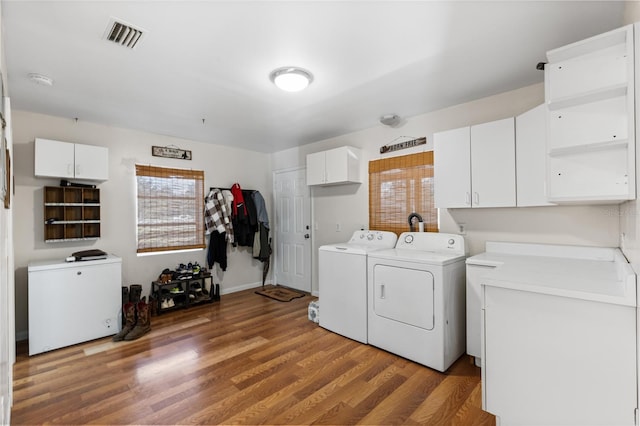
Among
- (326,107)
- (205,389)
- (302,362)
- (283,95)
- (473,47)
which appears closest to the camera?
(473,47)

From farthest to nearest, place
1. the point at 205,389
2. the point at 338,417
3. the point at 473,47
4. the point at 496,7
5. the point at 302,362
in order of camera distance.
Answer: the point at 302,362, the point at 205,389, the point at 473,47, the point at 338,417, the point at 496,7

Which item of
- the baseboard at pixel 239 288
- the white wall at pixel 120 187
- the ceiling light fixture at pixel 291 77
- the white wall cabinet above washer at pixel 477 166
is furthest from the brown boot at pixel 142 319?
the white wall cabinet above washer at pixel 477 166

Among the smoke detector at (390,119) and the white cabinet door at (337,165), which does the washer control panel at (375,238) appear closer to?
the white cabinet door at (337,165)

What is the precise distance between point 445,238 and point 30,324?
3.93 meters

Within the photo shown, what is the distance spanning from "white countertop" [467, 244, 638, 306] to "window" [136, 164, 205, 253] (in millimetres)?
3611

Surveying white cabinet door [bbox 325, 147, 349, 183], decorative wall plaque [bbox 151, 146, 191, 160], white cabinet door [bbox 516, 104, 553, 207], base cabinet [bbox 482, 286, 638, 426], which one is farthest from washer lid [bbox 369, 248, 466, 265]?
decorative wall plaque [bbox 151, 146, 191, 160]

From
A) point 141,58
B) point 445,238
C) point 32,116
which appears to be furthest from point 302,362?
point 32,116

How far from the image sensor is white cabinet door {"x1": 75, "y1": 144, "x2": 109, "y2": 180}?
126 inches

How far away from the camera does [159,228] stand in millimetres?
4008

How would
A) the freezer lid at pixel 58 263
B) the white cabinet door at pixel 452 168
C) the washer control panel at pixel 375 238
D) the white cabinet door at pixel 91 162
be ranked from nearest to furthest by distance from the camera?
the white cabinet door at pixel 452 168, the freezer lid at pixel 58 263, the white cabinet door at pixel 91 162, the washer control panel at pixel 375 238

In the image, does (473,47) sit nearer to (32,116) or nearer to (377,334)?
(377,334)

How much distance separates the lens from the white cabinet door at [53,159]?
2998 mm

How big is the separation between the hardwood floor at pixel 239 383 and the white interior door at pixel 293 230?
64.8 inches

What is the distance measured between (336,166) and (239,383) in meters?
2.61
